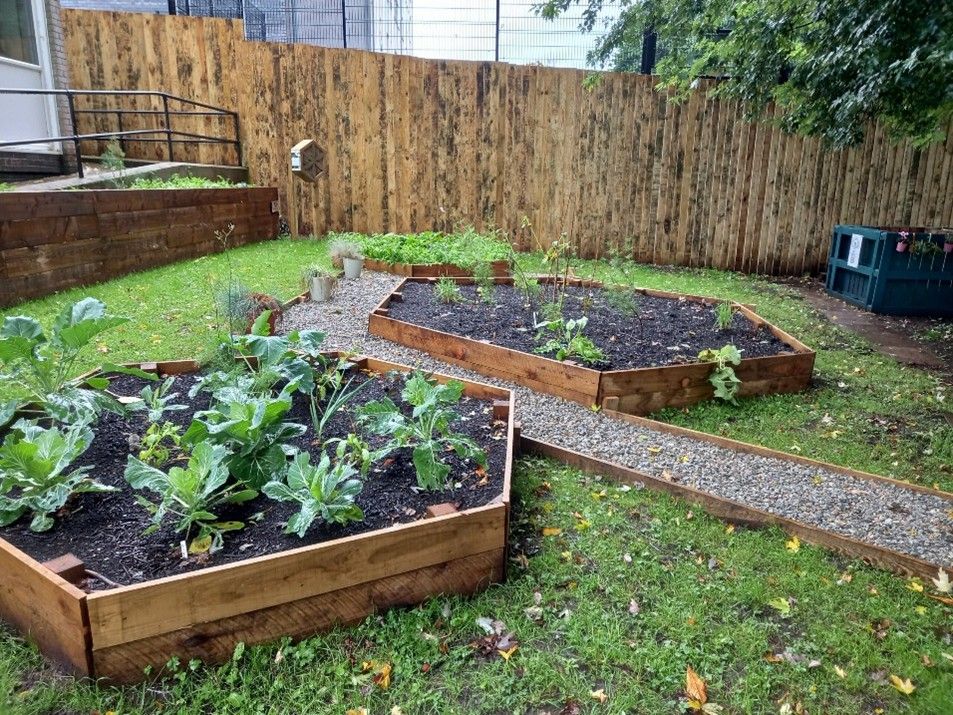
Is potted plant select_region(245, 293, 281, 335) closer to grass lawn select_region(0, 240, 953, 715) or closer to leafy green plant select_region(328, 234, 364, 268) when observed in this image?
leafy green plant select_region(328, 234, 364, 268)

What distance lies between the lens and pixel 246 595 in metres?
1.92

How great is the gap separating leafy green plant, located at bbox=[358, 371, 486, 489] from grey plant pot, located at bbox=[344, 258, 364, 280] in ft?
12.8

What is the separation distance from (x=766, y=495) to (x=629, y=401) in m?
1.09

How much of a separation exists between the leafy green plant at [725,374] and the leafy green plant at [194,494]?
2.98 m

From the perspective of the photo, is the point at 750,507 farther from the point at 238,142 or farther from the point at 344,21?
the point at 344,21

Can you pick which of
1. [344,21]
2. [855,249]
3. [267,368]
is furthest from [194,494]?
[344,21]

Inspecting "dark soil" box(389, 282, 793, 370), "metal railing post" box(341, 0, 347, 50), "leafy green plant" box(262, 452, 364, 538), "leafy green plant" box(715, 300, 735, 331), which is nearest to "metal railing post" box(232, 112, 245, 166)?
"metal railing post" box(341, 0, 347, 50)

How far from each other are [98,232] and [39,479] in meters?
4.09

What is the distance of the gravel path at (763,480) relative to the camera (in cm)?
280

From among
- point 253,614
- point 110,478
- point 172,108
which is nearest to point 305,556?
point 253,614

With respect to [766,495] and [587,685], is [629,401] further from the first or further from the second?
[587,685]

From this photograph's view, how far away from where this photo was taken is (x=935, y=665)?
2.06m

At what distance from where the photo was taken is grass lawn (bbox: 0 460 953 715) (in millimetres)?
1843

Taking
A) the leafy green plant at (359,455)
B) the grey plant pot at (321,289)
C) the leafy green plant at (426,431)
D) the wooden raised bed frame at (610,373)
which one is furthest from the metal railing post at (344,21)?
the leafy green plant at (359,455)
